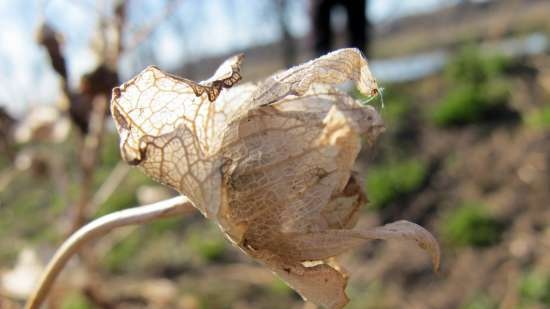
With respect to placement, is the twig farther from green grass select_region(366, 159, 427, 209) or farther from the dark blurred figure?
the dark blurred figure

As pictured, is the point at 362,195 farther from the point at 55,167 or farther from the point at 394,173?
the point at 394,173

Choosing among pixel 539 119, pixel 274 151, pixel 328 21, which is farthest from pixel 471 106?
pixel 274 151

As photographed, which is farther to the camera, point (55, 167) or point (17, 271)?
point (55, 167)

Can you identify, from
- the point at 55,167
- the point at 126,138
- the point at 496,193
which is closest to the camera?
the point at 126,138

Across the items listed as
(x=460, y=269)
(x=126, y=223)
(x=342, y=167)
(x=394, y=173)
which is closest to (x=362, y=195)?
(x=342, y=167)

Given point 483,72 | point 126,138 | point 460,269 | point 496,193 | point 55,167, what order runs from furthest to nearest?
point 483,72 → point 496,193 → point 460,269 → point 55,167 → point 126,138

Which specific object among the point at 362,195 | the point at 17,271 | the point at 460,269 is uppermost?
the point at 362,195

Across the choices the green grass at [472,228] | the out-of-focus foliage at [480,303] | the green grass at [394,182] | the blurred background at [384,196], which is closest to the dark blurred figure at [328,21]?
the blurred background at [384,196]

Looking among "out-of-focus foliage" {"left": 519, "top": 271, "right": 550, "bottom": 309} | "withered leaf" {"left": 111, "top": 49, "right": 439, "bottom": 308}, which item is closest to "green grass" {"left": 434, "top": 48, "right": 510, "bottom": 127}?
"out-of-focus foliage" {"left": 519, "top": 271, "right": 550, "bottom": 309}
